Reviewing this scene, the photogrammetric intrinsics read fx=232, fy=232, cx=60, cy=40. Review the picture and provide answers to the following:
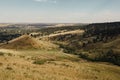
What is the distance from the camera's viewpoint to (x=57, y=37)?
177625mm

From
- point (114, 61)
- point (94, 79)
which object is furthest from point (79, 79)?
point (114, 61)

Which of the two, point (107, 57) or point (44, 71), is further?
point (107, 57)

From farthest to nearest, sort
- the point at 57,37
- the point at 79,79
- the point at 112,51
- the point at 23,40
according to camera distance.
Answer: the point at 57,37 → the point at 23,40 → the point at 112,51 → the point at 79,79

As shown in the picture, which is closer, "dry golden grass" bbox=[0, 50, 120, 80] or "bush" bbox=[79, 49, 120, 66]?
"dry golden grass" bbox=[0, 50, 120, 80]

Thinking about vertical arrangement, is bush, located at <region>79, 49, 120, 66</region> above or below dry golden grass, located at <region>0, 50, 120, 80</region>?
below

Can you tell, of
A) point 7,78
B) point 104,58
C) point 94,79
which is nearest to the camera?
point 7,78

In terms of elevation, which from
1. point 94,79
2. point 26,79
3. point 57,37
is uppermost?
point 26,79

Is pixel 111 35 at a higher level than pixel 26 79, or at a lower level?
lower

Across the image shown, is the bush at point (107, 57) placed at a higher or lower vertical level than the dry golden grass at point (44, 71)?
lower

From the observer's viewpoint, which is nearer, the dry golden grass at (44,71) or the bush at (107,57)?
the dry golden grass at (44,71)

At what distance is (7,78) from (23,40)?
88.2 metres

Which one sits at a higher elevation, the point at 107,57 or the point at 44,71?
the point at 44,71

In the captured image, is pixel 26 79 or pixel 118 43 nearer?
pixel 26 79

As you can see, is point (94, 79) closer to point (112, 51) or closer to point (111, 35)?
point (112, 51)
